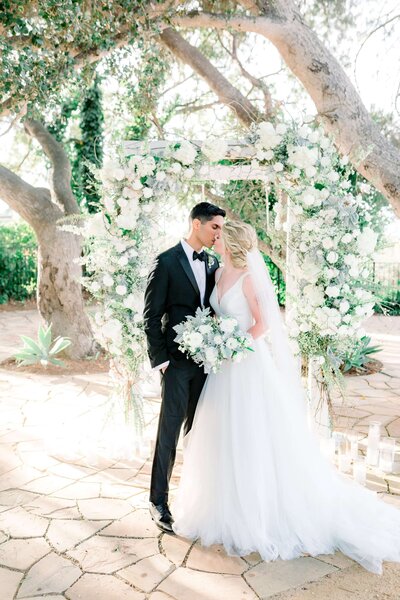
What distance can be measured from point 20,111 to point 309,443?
167 inches

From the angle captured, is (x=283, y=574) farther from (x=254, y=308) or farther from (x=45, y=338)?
(x=45, y=338)

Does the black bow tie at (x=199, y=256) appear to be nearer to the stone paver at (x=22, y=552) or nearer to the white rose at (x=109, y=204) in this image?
the white rose at (x=109, y=204)

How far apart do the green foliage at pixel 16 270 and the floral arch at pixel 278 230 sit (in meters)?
10.6

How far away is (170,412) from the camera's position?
3.76 m

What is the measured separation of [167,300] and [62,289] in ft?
16.9

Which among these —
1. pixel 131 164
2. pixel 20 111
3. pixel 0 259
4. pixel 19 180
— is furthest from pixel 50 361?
pixel 0 259

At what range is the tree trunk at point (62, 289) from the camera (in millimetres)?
8484

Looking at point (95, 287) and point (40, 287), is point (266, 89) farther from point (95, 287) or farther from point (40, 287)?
point (95, 287)

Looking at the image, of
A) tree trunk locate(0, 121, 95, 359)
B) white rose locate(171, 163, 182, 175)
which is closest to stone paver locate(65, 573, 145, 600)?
white rose locate(171, 163, 182, 175)

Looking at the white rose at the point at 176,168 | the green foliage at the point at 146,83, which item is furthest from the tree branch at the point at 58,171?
the white rose at the point at 176,168

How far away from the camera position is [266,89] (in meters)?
8.44

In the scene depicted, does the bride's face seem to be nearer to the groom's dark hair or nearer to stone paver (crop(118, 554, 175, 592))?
the groom's dark hair

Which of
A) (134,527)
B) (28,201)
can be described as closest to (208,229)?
(134,527)

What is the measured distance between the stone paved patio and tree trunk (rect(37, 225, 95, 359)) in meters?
2.70
